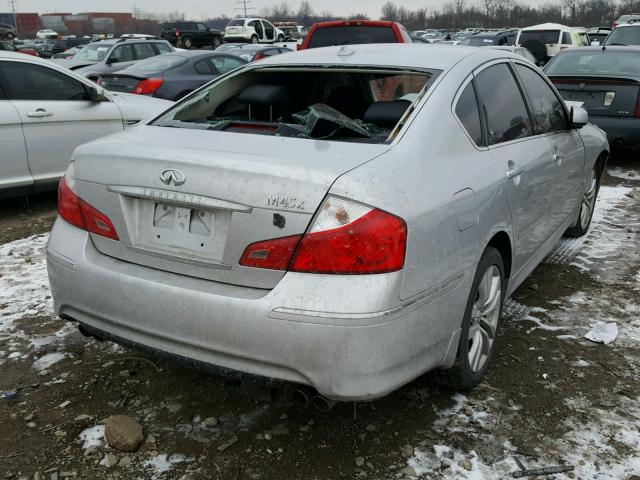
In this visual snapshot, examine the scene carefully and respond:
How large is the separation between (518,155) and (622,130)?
208 inches

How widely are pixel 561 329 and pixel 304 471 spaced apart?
2.01m

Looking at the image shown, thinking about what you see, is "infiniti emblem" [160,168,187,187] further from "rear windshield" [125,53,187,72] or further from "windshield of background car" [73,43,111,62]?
"windshield of background car" [73,43,111,62]

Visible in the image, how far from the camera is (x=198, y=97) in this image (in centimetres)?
363

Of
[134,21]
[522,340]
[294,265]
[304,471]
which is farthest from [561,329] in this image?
[134,21]

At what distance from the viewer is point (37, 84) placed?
20.5ft

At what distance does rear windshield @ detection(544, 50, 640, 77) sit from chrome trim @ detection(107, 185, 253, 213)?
7359 mm

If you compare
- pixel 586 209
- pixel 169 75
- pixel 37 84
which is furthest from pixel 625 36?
pixel 37 84

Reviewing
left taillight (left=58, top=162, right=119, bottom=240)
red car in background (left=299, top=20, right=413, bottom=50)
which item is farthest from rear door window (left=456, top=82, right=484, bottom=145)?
red car in background (left=299, top=20, right=413, bottom=50)

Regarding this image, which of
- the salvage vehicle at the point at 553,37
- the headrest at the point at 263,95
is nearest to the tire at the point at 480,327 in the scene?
the headrest at the point at 263,95

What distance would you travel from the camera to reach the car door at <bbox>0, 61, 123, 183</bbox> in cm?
604

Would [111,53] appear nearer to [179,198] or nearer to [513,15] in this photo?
[179,198]

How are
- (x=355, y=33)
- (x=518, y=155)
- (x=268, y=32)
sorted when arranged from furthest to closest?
(x=268, y=32) < (x=355, y=33) < (x=518, y=155)

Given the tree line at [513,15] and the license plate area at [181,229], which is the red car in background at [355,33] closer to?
the license plate area at [181,229]

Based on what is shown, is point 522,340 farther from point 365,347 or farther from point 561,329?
point 365,347
